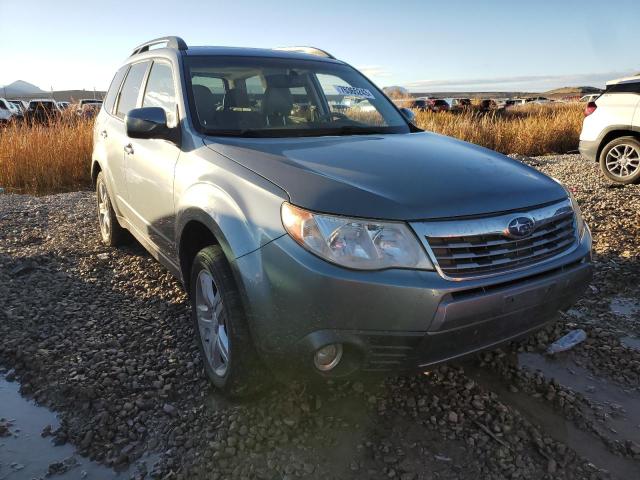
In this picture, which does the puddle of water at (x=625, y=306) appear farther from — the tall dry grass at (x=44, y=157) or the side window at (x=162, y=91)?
the tall dry grass at (x=44, y=157)

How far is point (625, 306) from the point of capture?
147 inches

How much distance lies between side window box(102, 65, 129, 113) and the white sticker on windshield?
203 cm

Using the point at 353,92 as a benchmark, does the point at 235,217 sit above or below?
below

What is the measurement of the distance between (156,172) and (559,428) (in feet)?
8.56

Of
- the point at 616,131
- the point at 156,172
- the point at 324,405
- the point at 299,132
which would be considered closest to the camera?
the point at 324,405

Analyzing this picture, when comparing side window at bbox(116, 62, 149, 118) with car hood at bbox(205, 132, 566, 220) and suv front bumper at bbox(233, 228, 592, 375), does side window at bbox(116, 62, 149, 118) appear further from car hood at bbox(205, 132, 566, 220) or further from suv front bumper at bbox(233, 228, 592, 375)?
suv front bumper at bbox(233, 228, 592, 375)

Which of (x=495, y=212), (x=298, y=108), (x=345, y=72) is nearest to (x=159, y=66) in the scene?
(x=298, y=108)

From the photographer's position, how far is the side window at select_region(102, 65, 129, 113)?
473 cm

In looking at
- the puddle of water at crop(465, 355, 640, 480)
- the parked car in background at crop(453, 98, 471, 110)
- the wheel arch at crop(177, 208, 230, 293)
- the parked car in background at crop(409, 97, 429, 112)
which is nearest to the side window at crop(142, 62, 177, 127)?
the wheel arch at crop(177, 208, 230, 293)

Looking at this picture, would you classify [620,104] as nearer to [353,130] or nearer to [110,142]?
[353,130]

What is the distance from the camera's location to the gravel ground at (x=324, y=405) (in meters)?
2.22

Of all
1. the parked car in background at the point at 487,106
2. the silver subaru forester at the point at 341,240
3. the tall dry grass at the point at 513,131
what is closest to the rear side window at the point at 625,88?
the tall dry grass at the point at 513,131

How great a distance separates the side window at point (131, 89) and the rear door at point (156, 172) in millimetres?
265

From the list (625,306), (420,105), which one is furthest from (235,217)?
(420,105)
